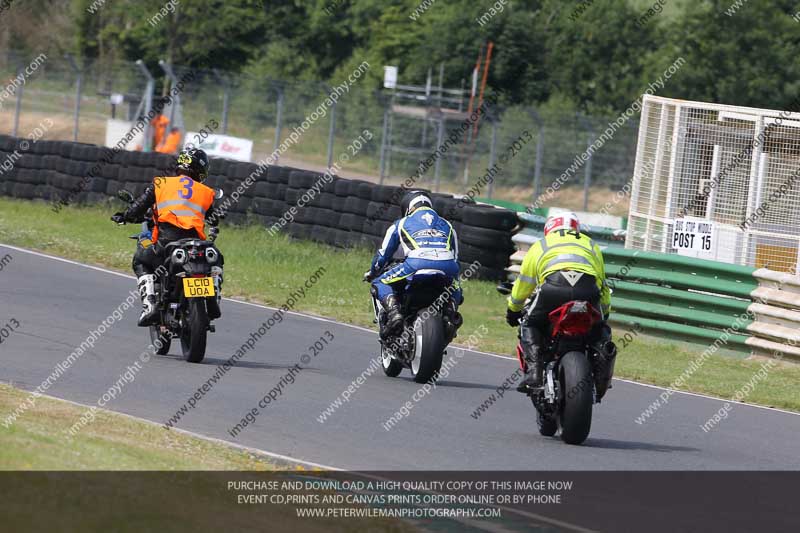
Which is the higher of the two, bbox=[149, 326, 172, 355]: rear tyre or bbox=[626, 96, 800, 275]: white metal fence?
bbox=[626, 96, 800, 275]: white metal fence

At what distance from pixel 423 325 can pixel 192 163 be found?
260cm

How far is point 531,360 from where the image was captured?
32.4ft

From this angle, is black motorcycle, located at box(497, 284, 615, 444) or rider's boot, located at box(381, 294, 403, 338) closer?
black motorcycle, located at box(497, 284, 615, 444)

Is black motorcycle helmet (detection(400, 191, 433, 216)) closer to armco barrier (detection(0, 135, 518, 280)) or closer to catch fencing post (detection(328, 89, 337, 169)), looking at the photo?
armco barrier (detection(0, 135, 518, 280))

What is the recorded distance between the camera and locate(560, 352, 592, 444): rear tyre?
9391mm

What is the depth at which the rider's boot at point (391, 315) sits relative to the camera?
12203 mm

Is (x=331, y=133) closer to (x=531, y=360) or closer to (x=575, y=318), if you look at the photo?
(x=531, y=360)

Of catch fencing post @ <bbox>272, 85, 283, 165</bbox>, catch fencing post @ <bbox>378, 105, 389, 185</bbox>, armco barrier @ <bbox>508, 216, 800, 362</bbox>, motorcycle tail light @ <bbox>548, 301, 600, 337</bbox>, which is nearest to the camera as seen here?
motorcycle tail light @ <bbox>548, 301, 600, 337</bbox>

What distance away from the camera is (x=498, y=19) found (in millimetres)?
47594

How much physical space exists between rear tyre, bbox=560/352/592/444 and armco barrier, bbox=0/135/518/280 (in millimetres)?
10365

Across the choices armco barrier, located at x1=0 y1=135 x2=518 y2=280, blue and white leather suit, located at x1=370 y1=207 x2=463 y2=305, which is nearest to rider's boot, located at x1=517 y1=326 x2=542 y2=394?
blue and white leather suit, located at x1=370 y1=207 x2=463 y2=305

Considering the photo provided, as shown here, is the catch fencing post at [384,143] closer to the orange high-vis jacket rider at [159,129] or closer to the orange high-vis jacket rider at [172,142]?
the orange high-vis jacket rider at [172,142]

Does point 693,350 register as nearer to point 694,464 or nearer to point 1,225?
point 694,464

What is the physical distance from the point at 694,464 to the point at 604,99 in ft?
124
